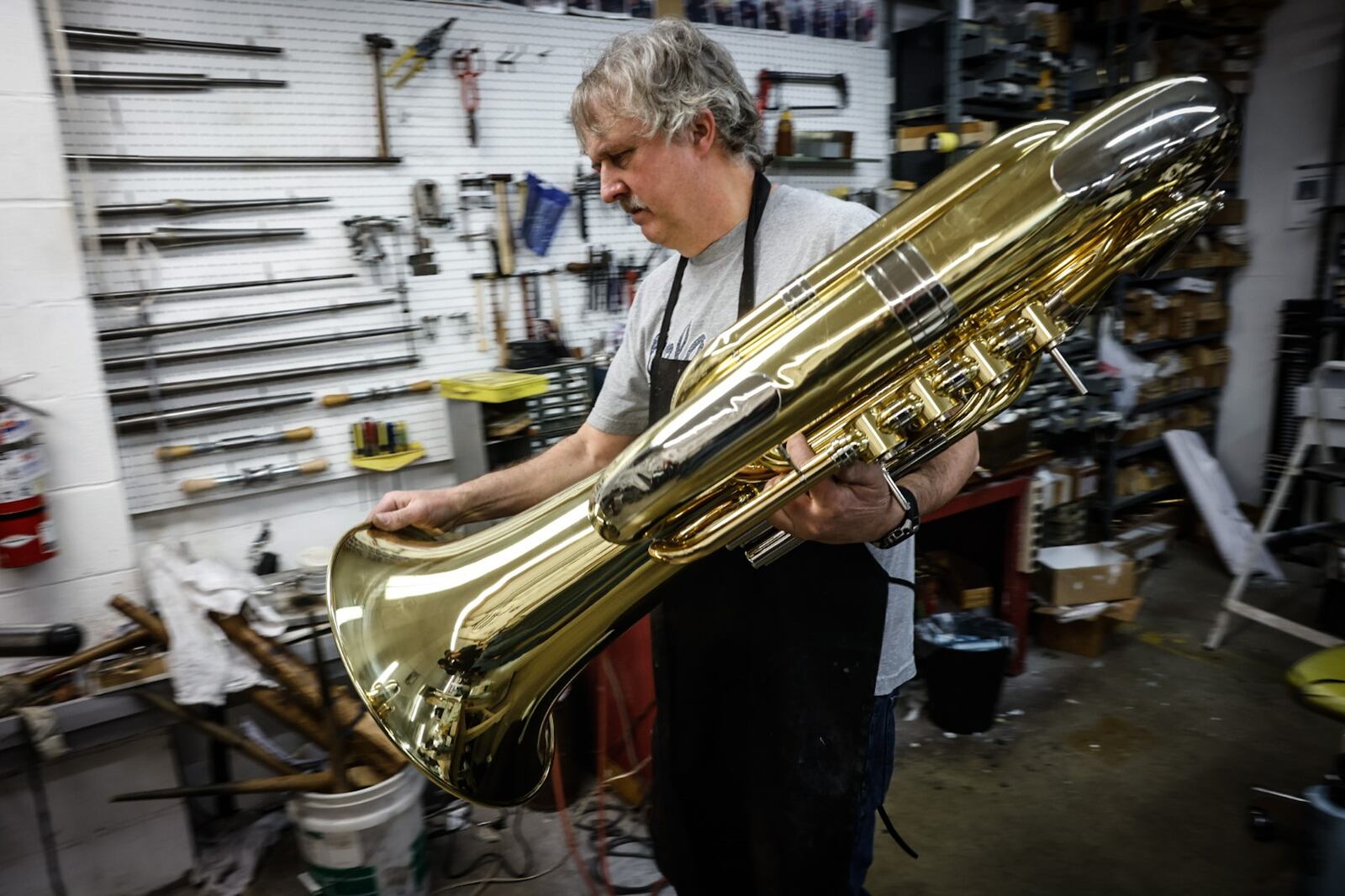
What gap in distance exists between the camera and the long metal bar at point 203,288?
92.7 inches

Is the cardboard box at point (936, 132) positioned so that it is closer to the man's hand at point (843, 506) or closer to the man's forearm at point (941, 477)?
the man's forearm at point (941, 477)

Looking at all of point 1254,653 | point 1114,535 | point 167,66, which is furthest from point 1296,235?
point 167,66

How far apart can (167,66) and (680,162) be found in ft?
6.71

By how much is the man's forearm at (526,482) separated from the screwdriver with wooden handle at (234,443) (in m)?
1.48

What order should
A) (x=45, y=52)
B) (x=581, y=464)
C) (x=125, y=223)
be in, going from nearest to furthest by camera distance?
(x=581, y=464) < (x=45, y=52) < (x=125, y=223)

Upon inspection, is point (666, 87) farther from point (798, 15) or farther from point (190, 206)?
point (798, 15)

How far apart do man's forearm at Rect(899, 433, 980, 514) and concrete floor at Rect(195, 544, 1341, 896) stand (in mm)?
1603

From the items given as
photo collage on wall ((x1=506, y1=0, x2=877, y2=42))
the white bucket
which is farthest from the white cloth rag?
photo collage on wall ((x1=506, y1=0, x2=877, y2=42))

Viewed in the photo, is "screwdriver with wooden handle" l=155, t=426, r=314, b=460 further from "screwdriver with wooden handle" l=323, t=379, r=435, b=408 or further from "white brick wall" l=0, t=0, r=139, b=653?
"white brick wall" l=0, t=0, r=139, b=653

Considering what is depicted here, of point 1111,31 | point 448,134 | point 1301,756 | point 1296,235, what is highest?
point 1111,31

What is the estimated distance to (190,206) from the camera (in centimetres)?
242

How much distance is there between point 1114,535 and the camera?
420 centimetres

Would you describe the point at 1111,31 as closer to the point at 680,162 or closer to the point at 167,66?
the point at 680,162

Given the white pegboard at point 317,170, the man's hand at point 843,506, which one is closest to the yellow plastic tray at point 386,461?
the white pegboard at point 317,170
